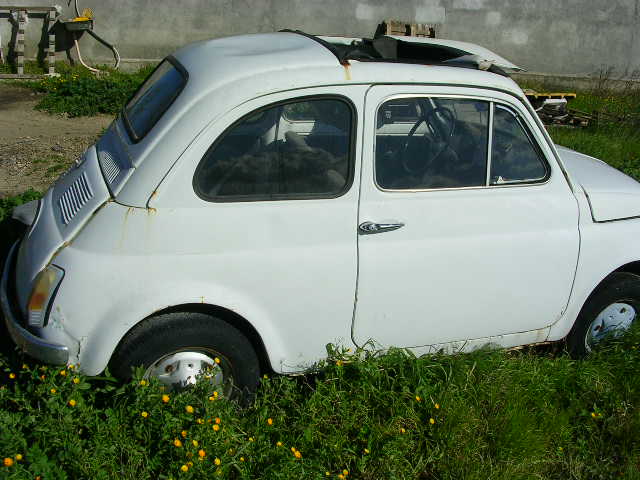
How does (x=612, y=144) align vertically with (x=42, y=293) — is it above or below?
below

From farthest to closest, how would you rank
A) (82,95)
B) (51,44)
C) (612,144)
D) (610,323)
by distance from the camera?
(51,44), (82,95), (612,144), (610,323)

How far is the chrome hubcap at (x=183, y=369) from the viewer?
3.22m

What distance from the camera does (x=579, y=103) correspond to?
41.4 feet

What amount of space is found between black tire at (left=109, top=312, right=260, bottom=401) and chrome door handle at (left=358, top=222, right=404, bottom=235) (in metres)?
0.77

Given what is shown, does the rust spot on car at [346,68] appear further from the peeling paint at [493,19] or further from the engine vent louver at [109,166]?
the peeling paint at [493,19]

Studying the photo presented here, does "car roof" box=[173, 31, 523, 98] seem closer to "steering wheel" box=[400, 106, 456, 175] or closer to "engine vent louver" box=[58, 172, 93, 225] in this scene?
"steering wheel" box=[400, 106, 456, 175]

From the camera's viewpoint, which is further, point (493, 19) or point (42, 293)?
point (493, 19)

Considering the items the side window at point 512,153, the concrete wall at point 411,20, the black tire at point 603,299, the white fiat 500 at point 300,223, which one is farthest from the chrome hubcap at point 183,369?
the concrete wall at point 411,20

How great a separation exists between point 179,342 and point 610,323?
8.71 ft

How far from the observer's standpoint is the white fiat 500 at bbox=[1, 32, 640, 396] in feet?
10.0

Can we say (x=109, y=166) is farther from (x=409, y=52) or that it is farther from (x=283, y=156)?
(x=409, y=52)

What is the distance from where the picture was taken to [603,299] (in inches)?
161

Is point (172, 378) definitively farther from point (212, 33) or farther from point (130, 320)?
point (212, 33)

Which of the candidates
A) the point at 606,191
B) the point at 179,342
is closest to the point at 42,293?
the point at 179,342
